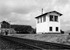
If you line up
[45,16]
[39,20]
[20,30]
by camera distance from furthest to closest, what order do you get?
[20,30], [39,20], [45,16]

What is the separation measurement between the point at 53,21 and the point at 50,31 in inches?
121

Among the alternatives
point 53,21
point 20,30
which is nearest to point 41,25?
point 53,21

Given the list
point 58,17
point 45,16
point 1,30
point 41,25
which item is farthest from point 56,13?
point 1,30

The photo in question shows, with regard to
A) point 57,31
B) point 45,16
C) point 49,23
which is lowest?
point 57,31

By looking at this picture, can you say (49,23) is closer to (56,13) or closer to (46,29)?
(46,29)

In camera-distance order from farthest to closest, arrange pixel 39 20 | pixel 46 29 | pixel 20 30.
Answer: pixel 20 30 → pixel 39 20 → pixel 46 29

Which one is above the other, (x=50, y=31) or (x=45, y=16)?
(x=45, y=16)

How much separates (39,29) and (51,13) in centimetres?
592

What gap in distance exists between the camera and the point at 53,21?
30516 millimetres

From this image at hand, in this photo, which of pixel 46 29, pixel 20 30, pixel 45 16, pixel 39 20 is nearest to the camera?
pixel 46 29

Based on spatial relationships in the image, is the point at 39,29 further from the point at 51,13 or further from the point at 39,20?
the point at 51,13

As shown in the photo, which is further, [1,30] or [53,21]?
[1,30]

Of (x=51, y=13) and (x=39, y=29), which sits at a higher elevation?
(x=51, y=13)

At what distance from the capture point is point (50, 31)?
96.5ft
